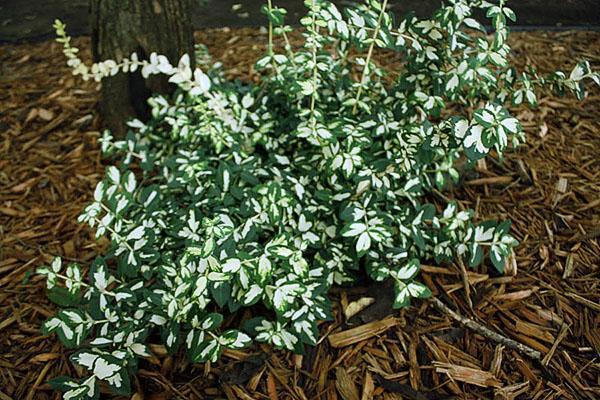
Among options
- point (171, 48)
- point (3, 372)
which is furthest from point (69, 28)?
point (3, 372)

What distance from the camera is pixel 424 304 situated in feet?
6.09

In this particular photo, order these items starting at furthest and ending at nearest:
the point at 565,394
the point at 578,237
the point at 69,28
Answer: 1. the point at 69,28
2. the point at 578,237
3. the point at 565,394

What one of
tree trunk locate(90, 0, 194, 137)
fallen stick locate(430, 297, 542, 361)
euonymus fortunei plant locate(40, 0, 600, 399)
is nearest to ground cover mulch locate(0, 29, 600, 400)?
fallen stick locate(430, 297, 542, 361)

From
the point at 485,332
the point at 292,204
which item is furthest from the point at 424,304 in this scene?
the point at 292,204

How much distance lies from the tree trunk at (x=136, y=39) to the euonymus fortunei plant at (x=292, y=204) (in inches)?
13.5

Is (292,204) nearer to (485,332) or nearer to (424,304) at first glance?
(424,304)

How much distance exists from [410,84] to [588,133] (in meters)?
1.21

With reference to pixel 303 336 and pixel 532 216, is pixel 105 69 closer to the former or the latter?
pixel 303 336

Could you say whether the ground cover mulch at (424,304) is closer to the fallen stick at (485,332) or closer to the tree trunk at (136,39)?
the fallen stick at (485,332)

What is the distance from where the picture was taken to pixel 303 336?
63.2 inches

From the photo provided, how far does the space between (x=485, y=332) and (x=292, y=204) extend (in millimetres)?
774

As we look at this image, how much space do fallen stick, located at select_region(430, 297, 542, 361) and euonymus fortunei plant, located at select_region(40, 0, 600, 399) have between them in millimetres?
117

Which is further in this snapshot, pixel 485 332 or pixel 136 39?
pixel 136 39

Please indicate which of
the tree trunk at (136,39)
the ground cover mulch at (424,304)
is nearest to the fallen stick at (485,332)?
the ground cover mulch at (424,304)
